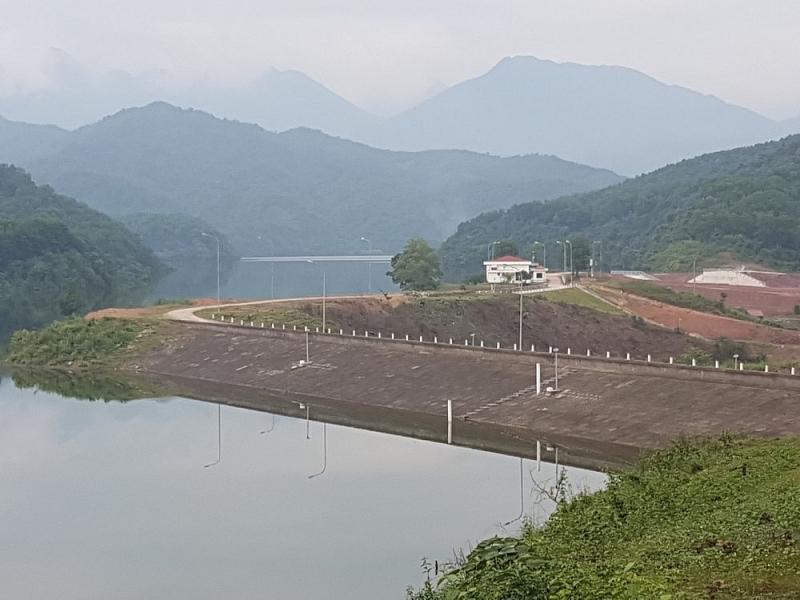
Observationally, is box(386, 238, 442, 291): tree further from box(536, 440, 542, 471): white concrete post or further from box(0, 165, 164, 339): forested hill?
box(536, 440, 542, 471): white concrete post

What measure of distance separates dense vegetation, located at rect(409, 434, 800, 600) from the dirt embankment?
1597 inches

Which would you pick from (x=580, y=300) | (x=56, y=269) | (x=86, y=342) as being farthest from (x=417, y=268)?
(x=56, y=269)

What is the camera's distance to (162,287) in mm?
117375

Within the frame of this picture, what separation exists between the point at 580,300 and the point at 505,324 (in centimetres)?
733

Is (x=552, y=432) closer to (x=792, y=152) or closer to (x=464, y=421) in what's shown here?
(x=464, y=421)

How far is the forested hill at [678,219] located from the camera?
95.2m

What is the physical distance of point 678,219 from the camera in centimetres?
10831

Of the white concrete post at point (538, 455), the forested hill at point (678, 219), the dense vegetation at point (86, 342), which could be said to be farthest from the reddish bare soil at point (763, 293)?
the white concrete post at point (538, 455)

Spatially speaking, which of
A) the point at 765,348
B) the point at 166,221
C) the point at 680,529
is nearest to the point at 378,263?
the point at 166,221

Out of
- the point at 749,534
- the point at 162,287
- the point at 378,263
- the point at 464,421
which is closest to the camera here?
the point at 749,534

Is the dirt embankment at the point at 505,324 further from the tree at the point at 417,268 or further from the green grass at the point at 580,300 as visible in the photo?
the tree at the point at 417,268

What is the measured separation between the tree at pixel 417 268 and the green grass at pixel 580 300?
983cm

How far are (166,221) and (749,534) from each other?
176453 millimetres

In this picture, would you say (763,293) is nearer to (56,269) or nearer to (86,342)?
(86,342)
